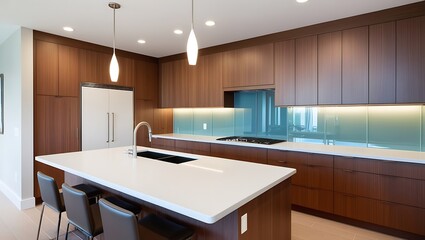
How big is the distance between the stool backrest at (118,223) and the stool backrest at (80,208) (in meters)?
0.26

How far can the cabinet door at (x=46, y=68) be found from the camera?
3.63m

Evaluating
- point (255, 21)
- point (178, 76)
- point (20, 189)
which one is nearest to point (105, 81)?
→ point (178, 76)

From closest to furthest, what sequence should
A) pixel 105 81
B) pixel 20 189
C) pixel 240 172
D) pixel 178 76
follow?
1. pixel 240 172
2. pixel 20 189
3. pixel 105 81
4. pixel 178 76

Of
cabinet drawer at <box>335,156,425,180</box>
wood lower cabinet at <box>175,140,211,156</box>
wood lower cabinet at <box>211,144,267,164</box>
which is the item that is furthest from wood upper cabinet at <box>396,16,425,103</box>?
wood lower cabinet at <box>175,140,211,156</box>

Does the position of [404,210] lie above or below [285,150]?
below

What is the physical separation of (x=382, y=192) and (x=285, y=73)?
195cm

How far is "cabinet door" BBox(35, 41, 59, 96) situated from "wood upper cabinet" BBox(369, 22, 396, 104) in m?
4.50

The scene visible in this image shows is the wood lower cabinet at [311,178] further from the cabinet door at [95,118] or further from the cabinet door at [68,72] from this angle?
the cabinet door at [68,72]

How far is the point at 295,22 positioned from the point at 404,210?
2.54 meters

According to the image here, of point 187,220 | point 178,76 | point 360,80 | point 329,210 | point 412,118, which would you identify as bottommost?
point 329,210

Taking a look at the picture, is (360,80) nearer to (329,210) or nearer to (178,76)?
(329,210)

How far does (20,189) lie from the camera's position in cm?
348

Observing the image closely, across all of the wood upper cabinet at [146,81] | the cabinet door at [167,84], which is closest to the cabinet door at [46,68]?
the wood upper cabinet at [146,81]

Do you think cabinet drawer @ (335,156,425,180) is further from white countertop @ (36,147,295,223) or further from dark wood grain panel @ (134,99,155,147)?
dark wood grain panel @ (134,99,155,147)
